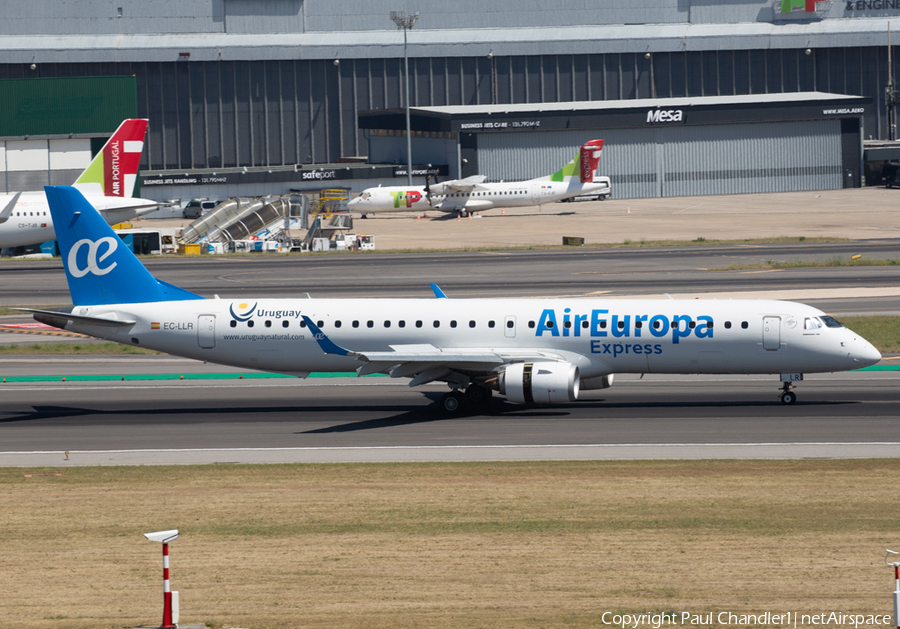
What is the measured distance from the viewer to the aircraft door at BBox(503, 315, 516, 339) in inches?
1401

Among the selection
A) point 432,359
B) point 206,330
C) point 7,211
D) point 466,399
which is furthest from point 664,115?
point 432,359

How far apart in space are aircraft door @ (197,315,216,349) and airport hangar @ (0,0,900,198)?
112m

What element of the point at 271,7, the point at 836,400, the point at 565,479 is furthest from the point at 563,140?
the point at 565,479

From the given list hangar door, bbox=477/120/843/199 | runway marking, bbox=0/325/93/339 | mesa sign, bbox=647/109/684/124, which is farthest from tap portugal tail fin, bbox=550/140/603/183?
runway marking, bbox=0/325/93/339

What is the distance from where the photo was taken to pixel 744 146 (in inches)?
5276

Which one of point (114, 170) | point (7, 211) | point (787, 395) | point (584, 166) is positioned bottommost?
point (787, 395)

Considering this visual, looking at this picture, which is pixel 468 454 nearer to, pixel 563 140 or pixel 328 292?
pixel 328 292

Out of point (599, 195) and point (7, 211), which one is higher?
point (599, 195)

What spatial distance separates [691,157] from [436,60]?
126 feet

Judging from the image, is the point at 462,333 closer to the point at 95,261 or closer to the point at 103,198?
the point at 95,261

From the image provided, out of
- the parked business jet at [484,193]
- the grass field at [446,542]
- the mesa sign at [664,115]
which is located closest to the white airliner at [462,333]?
the grass field at [446,542]

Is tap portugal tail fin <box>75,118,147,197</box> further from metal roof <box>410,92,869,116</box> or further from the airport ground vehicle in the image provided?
metal roof <box>410,92,869,116</box>

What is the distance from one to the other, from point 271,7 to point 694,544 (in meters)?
138

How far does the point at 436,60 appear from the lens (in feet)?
490
